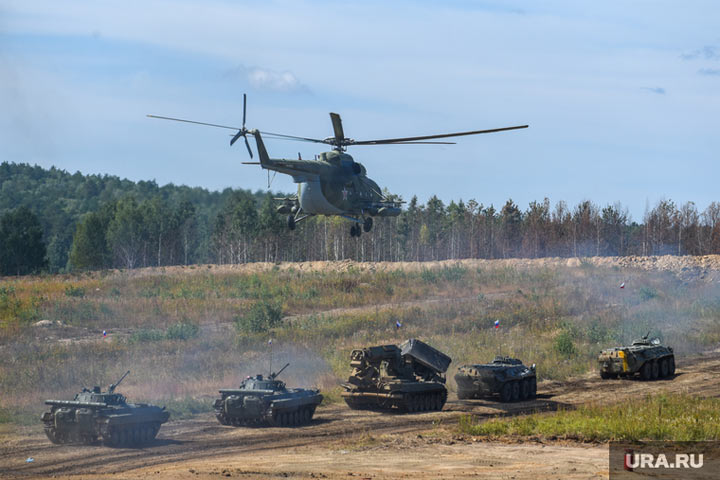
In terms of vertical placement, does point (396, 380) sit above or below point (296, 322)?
below

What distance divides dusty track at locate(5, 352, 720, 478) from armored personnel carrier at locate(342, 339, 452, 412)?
73 cm

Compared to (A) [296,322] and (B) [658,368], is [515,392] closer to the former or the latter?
(B) [658,368]

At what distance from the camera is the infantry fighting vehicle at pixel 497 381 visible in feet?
111

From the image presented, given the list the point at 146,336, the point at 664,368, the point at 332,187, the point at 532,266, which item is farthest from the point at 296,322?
the point at 532,266

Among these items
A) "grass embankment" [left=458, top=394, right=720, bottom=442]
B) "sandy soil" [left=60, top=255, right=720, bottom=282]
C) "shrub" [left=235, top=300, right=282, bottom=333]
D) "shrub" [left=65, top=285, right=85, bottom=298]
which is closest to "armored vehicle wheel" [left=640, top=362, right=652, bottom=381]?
"grass embankment" [left=458, top=394, right=720, bottom=442]

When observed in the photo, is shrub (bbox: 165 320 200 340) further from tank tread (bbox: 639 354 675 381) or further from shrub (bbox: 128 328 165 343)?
tank tread (bbox: 639 354 675 381)

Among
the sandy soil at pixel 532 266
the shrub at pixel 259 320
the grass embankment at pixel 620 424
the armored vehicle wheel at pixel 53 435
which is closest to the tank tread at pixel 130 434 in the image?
the armored vehicle wheel at pixel 53 435

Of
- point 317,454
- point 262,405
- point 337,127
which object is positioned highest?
point 337,127

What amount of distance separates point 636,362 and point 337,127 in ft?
61.4

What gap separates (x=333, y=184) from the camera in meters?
32.5

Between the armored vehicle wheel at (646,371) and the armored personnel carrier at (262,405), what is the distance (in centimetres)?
1867

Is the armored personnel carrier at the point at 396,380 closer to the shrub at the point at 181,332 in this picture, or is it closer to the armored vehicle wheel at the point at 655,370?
the armored vehicle wheel at the point at 655,370

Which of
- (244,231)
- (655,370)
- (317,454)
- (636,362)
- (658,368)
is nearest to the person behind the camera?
(317,454)

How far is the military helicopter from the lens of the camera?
3047 centimetres
